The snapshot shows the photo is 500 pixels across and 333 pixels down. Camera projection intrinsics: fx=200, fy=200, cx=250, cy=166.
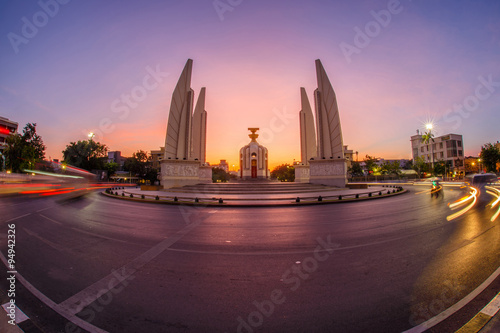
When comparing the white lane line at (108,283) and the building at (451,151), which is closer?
the white lane line at (108,283)

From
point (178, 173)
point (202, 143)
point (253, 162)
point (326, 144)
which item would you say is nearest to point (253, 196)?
point (178, 173)

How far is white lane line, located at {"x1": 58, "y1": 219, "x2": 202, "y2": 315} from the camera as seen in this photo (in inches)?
101

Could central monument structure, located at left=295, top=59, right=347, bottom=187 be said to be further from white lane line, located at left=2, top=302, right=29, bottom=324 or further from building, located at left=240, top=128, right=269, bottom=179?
white lane line, located at left=2, top=302, right=29, bottom=324

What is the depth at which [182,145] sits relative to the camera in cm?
2948

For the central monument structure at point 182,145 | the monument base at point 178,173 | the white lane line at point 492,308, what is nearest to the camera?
the white lane line at point 492,308

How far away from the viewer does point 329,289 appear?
2922 mm

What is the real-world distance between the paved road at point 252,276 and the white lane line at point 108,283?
2 cm

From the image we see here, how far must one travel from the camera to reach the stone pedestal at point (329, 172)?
26330 millimetres

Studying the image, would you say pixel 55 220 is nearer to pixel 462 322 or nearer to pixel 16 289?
pixel 16 289

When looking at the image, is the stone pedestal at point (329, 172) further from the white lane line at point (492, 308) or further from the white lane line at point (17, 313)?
the white lane line at point (17, 313)

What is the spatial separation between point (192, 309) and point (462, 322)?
118 inches

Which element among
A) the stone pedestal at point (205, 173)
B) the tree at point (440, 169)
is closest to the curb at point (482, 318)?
the stone pedestal at point (205, 173)

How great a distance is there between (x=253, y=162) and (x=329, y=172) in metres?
22.1

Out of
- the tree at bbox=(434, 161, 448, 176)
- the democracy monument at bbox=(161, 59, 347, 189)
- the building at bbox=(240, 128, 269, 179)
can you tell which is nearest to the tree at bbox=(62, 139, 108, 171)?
the democracy monument at bbox=(161, 59, 347, 189)
